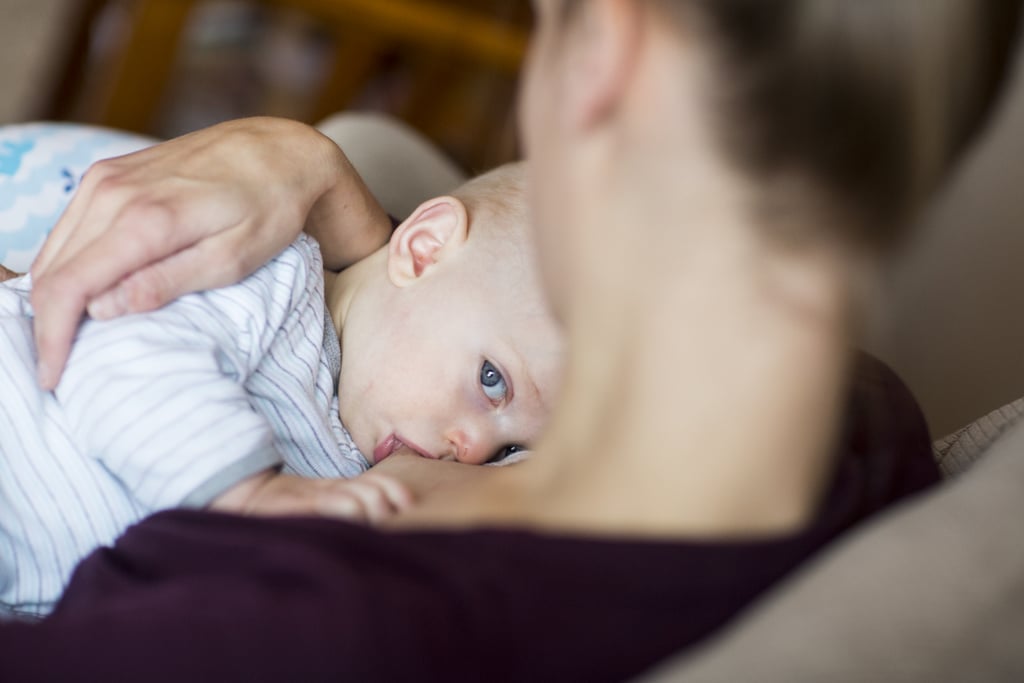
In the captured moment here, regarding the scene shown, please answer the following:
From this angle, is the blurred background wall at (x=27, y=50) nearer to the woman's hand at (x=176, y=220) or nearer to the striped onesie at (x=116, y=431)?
the woman's hand at (x=176, y=220)

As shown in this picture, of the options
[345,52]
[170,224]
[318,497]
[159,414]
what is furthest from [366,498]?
[345,52]

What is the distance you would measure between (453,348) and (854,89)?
588mm

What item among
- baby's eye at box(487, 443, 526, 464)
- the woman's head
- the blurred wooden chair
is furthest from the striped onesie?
the blurred wooden chair

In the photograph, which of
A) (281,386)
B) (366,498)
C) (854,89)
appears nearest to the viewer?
(854,89)

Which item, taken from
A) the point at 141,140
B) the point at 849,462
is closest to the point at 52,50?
the point at 141,140

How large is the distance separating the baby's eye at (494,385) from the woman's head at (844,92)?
0.51 m

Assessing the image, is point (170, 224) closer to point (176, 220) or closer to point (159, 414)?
point (176, 220)

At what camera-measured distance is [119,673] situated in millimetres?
610

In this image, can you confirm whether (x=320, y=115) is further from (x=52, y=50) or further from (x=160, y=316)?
(x=160, y=316)

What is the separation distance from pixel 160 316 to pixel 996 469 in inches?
26.4

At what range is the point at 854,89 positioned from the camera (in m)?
0.54

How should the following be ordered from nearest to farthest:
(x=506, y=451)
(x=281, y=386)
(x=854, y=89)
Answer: (x=854, y=89)
(x=281, y=386)
(x=506, y=451)

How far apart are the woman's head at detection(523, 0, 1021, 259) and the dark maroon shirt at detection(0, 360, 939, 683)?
0.69ft

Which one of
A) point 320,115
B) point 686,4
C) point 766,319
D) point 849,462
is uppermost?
point 686,4
